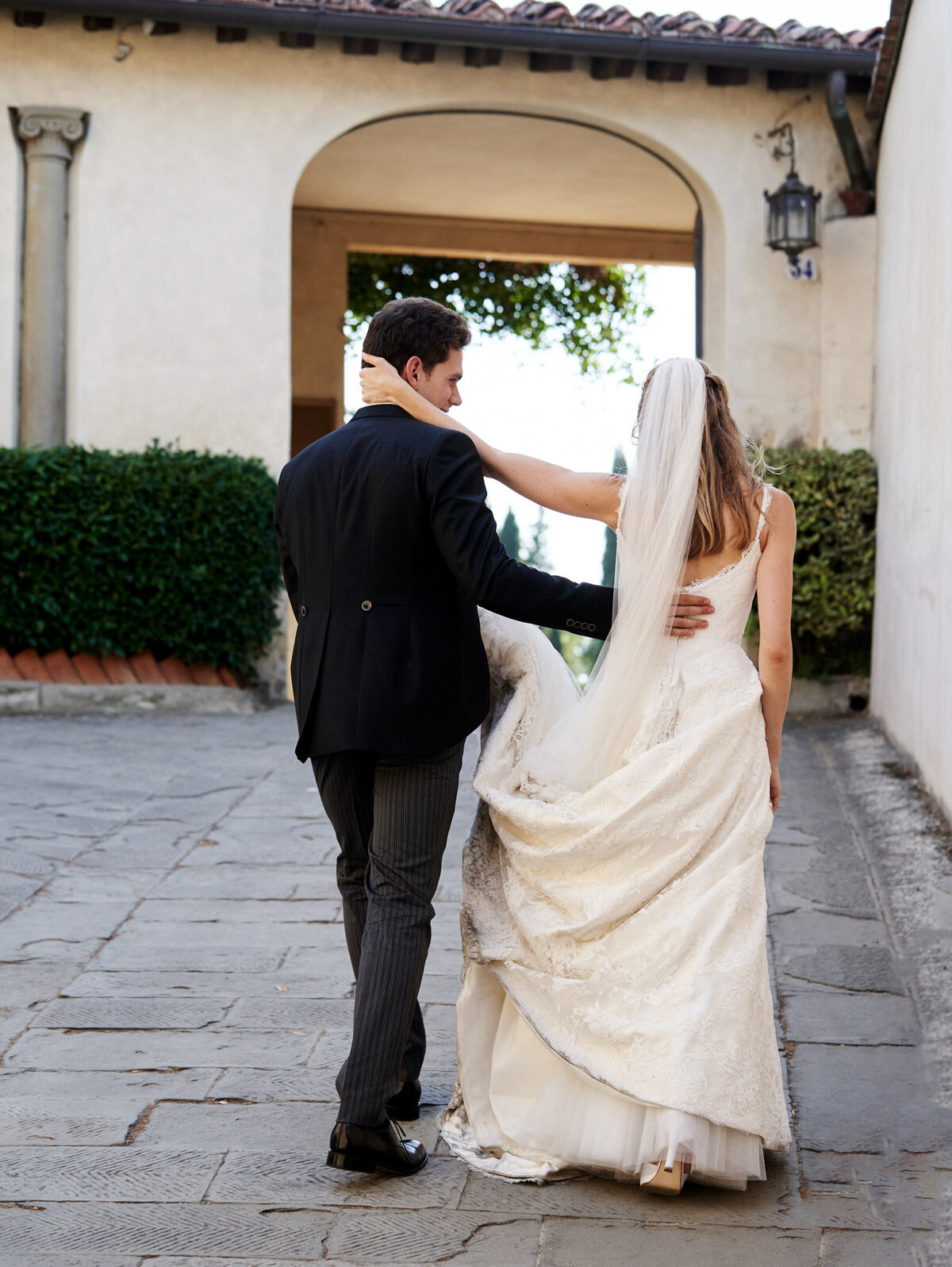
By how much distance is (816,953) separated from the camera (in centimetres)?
417

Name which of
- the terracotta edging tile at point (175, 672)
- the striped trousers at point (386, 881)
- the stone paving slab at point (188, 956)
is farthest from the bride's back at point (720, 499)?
the terracotta edging tile at point (175, 672)

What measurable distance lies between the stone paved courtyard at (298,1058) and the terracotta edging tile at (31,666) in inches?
98.6

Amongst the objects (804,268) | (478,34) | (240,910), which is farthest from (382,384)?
(804,268)

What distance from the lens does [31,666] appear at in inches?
342

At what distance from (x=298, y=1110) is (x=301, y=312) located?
1070cm

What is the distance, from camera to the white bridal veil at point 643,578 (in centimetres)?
279

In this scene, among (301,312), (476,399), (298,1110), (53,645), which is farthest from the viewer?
(476,399)

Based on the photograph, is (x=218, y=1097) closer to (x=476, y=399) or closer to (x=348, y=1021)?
(x=348, y=1021)

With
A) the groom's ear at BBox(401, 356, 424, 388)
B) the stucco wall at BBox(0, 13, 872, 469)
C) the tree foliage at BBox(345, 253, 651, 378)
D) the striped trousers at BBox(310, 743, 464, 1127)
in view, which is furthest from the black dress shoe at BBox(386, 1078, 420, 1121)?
the tree foliage at BBox(345, 253, 651, 378)

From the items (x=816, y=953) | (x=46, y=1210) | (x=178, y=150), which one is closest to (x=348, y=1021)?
(x=46, y=1210)

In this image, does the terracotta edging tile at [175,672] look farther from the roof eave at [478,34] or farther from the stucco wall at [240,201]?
the roof eave at [478,34]

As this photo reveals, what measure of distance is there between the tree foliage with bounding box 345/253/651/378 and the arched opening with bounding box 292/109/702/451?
1005mm

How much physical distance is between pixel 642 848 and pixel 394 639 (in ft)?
2.14

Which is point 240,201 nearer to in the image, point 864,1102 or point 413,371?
point 413,371
